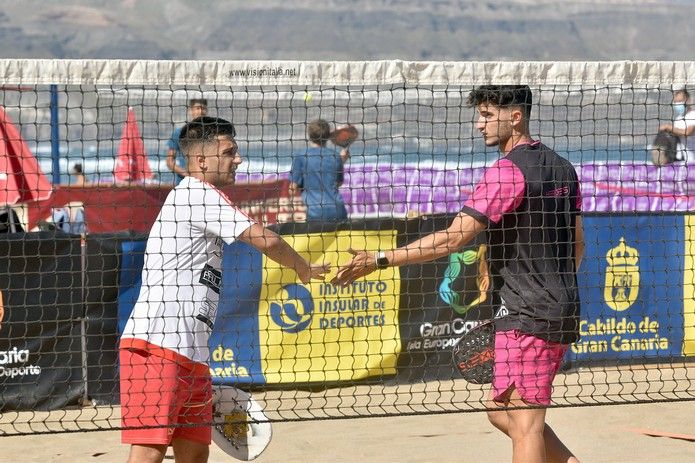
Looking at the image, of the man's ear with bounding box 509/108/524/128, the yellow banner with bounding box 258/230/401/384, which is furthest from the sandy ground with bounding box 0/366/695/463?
the man's ear with bounding box 509/108/524/128

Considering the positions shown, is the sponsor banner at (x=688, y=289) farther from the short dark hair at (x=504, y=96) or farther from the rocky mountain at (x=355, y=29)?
the rocky mountain at (x=355, y=29)

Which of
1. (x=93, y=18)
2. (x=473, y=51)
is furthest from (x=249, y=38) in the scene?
(x=473, y=51)

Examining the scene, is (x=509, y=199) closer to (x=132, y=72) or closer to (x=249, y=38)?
(x=132, y=72)

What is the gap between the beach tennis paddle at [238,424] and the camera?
514 centimetres

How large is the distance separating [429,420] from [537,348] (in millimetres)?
2693

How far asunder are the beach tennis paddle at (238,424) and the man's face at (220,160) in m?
1.01

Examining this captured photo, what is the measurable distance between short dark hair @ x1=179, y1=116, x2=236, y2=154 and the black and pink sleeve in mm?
1083

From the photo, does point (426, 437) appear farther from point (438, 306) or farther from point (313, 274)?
point (313, 274)

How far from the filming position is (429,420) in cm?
727

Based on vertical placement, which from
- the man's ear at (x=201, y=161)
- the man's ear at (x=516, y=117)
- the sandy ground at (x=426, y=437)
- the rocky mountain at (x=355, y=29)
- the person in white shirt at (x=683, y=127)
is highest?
the rocky mountain at (x=355, y=29)

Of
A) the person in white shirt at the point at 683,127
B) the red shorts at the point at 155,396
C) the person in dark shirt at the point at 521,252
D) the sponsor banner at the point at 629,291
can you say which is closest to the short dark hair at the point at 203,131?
the person in dark shirt at the point at 521,252

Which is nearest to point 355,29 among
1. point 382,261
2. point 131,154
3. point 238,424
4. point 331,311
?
point 331,311

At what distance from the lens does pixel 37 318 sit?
742cm

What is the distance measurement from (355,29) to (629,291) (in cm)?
5335
